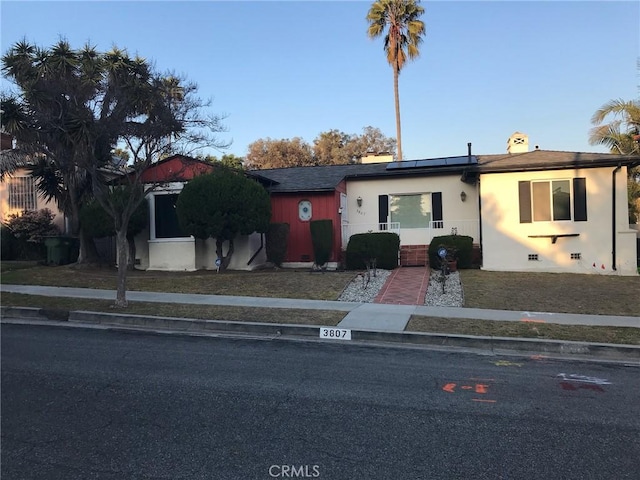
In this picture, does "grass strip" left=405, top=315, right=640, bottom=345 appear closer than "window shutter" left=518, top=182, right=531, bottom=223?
Yes

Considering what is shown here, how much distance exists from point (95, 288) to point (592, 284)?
13535 mm

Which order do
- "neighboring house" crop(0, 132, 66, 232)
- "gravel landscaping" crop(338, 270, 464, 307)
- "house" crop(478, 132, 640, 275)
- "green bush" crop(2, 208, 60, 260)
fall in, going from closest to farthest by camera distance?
"gravel landscaping" crop(338, 270, 464, 307), "house" crop(478, 132, 640, 275), "green bush" crop(2, 208, 60, 260), "neighboring house" crop(0, 132, 66, 232)

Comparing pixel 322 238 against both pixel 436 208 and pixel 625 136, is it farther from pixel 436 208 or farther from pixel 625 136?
pixel 625 136

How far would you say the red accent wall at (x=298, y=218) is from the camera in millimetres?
17859

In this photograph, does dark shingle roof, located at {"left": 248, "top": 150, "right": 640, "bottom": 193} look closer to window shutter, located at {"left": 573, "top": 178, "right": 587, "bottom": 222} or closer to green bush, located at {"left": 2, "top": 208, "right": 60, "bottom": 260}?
window shutter, located at {"left": 573, "top": 178, "right": 587, "bottom": 222}

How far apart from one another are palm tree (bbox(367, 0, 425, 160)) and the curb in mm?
23456

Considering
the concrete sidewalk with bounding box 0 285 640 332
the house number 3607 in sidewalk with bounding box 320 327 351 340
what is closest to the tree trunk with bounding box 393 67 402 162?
the concrete sidewalk with bounding box 0 285 640 332

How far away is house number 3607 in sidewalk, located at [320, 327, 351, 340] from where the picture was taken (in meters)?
8.61

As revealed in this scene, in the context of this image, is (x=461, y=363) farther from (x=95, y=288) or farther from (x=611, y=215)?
(x=611, y=215)

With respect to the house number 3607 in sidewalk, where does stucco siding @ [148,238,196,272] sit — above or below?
above

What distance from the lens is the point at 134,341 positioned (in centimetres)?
812

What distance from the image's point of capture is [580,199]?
1581 cm

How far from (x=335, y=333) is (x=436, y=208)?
11020mm

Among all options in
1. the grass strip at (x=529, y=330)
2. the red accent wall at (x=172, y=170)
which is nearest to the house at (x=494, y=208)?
the red accent wall at (x=172, y=170)
